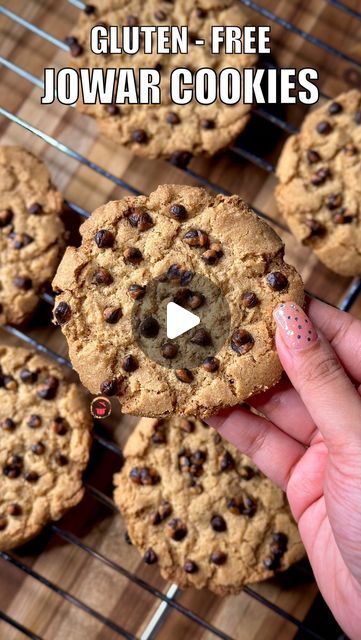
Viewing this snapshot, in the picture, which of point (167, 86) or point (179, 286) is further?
point (167, 86)

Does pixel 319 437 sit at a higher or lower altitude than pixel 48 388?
higher

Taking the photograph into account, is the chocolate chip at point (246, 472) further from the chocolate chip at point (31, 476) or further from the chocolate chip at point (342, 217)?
the chocolate chip at point (342, 217)

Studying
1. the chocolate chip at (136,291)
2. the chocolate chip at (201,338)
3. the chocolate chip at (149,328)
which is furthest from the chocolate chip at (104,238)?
the chocolate chip at (201,338)

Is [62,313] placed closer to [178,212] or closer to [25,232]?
[178,212]

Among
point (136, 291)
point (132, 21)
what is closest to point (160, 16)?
point (132, 21)

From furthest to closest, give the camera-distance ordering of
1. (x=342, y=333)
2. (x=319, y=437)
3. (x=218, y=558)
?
(x=218, y=558), (x=319, y=437), (x=342, y=333)

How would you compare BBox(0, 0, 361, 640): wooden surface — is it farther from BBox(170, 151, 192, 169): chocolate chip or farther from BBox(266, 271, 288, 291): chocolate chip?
BBox(266, 271, 288, 291): chocolate chip

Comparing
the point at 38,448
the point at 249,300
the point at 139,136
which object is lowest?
the point at 38,448
